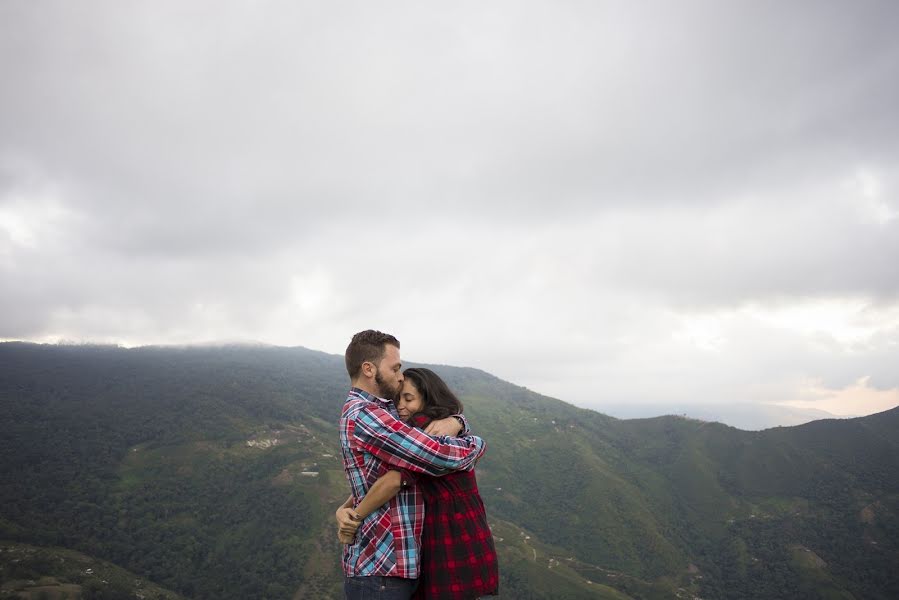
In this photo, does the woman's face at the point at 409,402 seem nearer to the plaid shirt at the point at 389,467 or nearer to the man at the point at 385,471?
the man at the point at 385,471

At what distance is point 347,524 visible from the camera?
4.89 m

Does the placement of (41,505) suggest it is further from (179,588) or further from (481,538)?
(481,538)

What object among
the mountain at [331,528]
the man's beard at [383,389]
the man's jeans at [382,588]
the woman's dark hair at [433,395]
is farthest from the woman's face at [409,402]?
the mountain at [331,528]

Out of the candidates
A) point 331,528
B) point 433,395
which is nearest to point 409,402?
point 433,395

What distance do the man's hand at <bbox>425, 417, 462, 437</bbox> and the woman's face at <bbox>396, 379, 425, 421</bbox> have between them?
0.38m

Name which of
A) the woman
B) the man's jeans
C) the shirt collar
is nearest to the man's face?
Answer: the shirt collar

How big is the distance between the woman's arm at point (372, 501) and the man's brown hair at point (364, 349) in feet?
4.04

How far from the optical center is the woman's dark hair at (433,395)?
5.50m

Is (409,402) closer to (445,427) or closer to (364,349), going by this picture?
(445,427)

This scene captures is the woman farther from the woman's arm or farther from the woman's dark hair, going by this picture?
the woman's dark hair

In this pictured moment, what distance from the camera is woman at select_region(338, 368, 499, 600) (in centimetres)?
466

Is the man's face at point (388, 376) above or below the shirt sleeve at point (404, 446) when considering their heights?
above

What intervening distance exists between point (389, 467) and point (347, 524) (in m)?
0.73

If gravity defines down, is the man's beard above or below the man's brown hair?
below
